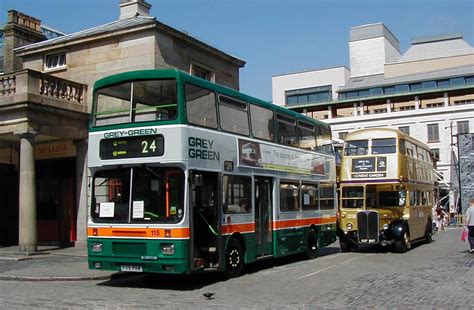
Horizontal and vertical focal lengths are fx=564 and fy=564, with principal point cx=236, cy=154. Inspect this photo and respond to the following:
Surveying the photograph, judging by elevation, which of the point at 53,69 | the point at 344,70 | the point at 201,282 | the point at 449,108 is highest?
the point at 344,70

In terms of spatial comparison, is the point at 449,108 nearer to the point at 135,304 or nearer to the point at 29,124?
the point at 29,124

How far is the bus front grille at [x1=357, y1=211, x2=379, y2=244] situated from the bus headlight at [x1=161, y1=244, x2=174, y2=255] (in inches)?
397

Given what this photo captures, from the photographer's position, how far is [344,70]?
94.9 m

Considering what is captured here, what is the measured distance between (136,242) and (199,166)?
2.01 meters

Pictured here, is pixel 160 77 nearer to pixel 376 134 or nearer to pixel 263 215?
pixel 263 215

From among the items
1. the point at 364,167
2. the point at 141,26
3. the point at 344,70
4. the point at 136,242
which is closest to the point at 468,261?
the point at 364,167

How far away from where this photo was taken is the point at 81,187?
20.6m

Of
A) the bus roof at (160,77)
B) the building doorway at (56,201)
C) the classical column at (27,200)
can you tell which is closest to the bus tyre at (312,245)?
the bus roof at (160,77)

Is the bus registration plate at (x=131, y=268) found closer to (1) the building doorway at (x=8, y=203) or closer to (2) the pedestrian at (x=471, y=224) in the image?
(2) the pedestrian at (x=471, y=224)

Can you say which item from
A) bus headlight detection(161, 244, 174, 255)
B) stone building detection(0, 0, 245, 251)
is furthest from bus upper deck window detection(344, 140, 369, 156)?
bus headlight detection(161, 244, 174, 255)

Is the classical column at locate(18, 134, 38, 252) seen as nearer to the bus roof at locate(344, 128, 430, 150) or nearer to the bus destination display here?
the bus destination display

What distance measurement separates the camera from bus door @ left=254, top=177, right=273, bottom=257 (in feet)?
47.0

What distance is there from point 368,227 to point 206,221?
894 centimetres

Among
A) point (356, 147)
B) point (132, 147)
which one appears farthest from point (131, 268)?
point (356, 147)
